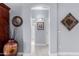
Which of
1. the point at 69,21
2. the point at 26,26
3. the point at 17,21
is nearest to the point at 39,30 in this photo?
the point at 26,26

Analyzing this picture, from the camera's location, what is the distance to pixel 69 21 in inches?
87.6

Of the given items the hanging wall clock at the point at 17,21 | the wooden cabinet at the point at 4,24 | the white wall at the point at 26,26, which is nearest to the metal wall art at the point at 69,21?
the white wall at the point at 26,26

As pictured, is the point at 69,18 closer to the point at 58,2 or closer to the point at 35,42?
the point at 58,2

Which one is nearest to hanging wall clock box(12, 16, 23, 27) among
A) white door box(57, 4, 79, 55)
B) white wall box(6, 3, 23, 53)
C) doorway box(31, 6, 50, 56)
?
white wall box(6, 3, 23, 53)

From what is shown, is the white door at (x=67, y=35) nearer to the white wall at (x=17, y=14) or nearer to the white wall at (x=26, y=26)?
the white wall at (x=26, y=26)

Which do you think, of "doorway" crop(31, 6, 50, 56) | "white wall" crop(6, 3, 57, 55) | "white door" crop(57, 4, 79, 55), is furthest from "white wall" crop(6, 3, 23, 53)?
"white door" crop(57, 4, 79, 55)

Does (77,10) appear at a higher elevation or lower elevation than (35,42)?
higher

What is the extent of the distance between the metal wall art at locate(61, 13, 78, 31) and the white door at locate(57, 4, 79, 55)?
0.03 m

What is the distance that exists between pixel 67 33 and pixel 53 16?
0.30 meters

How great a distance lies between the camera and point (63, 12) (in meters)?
2.20

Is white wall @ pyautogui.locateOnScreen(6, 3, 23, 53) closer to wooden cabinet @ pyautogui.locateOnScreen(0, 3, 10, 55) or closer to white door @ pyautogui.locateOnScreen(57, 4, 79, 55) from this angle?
wooden cabinet @ pyautogui.locateOnScreen(0, 3, 10, 55)

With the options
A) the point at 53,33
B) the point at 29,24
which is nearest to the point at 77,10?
the point at 53,33

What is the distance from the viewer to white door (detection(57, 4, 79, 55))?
220 cm

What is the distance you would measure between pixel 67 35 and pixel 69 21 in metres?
0.20
